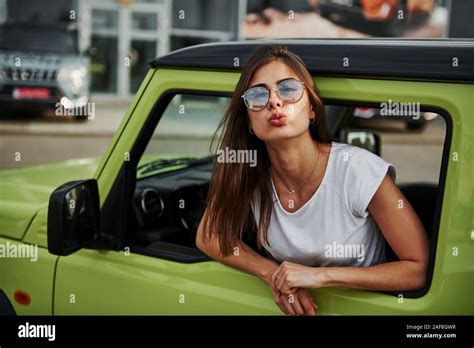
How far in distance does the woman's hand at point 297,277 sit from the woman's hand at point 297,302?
2 cm

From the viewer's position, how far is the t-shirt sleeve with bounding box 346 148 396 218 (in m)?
1.63

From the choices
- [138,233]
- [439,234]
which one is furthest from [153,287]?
[439,234]

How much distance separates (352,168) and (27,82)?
37.9 ft

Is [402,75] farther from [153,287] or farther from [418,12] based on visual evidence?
[418,12]

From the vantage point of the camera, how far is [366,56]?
1.65 m

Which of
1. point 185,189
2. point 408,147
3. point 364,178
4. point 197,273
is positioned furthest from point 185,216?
point 408,147

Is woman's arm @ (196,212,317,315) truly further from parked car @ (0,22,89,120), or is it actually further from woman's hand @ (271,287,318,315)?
parked car @ (0,22,89,120)

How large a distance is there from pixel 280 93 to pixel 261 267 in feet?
1.48

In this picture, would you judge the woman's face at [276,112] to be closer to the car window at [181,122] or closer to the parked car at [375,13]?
the car window at [181,122]

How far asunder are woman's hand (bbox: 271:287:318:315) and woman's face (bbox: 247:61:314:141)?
0.39m

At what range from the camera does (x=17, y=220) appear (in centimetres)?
230

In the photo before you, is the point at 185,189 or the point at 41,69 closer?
the point at 185,189

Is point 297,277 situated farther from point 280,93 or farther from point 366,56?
point 366,56

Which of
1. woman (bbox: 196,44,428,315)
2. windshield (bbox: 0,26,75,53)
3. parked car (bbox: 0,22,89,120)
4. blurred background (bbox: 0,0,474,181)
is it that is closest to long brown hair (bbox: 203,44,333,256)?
woman (bbox: 196,44,428,315)
